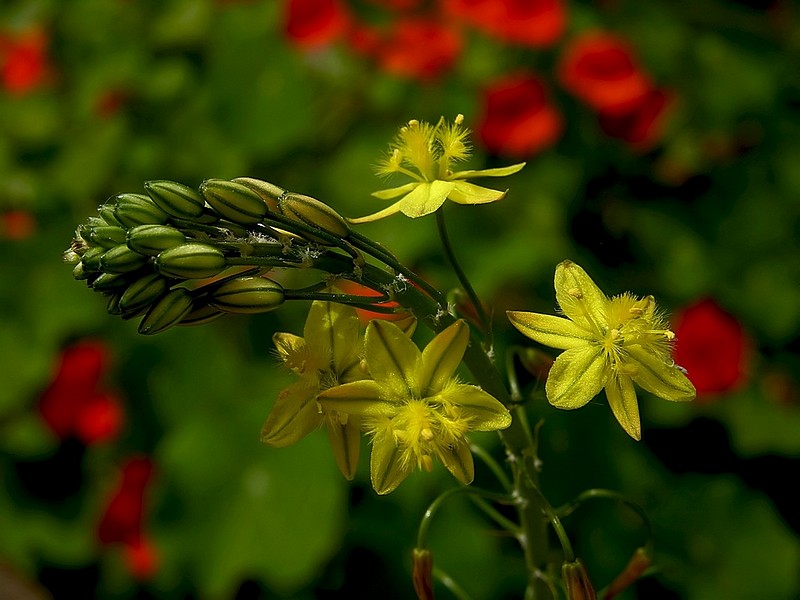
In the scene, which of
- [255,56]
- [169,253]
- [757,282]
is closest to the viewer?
[169,253]

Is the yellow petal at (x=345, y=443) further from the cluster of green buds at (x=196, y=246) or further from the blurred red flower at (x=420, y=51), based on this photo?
the blurred red flower at (x=420, y=51)

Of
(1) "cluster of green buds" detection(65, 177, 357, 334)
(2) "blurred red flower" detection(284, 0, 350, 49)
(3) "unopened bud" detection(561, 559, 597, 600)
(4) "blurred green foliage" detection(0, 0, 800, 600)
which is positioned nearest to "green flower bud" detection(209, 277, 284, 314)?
(1) "cluster of green buds" detection(65, 177, 357, 334)

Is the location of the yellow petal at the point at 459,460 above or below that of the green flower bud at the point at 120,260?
below

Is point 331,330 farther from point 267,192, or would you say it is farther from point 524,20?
point 524,20

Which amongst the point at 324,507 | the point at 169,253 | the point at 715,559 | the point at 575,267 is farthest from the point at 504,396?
the point at 715,559

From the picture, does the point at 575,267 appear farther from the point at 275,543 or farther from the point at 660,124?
the point at 660,124

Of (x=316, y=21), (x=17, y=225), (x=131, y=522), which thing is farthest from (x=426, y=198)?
(x=17, y=225)

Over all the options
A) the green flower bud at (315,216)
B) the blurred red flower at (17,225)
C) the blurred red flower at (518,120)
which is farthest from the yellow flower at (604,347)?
the blurred red flower at (17,225)
